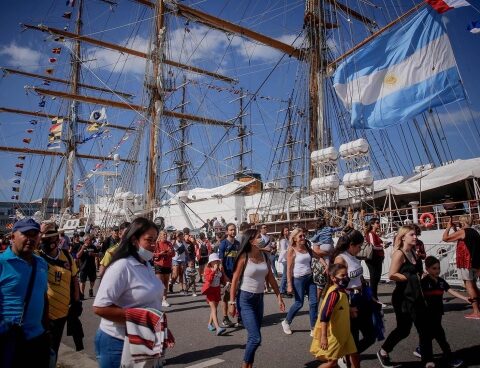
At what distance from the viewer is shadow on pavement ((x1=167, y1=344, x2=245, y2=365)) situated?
4.77 metres

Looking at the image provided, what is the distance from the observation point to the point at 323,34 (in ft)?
82.6

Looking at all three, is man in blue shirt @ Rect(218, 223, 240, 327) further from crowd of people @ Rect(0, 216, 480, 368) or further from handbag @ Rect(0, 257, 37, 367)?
handbag @ Rect(0, 257, 37, 367)

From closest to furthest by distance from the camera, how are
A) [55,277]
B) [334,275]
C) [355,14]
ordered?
[334,275]
[55,277]
[355,14]

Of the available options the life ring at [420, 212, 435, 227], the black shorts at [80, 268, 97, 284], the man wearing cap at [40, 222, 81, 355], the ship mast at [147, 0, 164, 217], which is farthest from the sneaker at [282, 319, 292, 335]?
the ship mast at [147, 0, 164, 217]

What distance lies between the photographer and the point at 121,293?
2.34 m

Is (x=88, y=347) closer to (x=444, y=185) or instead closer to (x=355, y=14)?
(x=444, y=185)

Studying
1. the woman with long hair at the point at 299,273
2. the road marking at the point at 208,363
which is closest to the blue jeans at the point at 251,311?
the road marking at the point at 208,363

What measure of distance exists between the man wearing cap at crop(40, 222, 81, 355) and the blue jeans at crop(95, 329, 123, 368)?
5.65ft

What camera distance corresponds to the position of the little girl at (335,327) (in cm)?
338

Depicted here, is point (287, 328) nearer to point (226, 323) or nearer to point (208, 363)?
point (226, 323)

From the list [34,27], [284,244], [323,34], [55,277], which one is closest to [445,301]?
[284,244]

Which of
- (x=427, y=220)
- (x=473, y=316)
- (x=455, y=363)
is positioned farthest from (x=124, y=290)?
(x=427, y=220)

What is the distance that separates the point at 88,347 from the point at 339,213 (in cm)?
1382

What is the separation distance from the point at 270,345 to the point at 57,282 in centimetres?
306
